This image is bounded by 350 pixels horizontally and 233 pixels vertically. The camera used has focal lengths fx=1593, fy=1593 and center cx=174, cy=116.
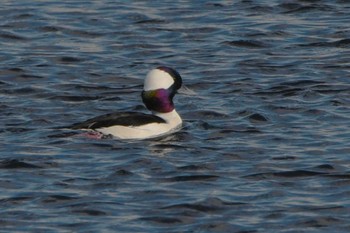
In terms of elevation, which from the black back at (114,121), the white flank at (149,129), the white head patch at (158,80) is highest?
the white head patch at (158,80)

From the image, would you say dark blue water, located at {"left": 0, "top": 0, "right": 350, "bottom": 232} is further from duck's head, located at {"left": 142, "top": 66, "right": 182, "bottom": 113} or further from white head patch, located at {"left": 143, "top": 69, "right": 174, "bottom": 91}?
white head patch, located at {"left": 143, "top": 69, "right": 174, "bottom": 91}

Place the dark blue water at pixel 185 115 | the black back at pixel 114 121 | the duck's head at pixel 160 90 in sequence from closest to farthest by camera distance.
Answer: the dark blue water at pixel 185 115
the black back at pixel 114 121
the duck's head at pixel 160 90

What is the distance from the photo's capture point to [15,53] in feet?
72.1

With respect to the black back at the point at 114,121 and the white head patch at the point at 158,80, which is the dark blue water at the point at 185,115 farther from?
the white head patch at the point at 158,80

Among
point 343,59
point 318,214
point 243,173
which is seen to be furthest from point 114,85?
point 318,214

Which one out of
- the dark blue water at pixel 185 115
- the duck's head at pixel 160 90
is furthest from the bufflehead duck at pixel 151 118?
the dark blue water at pixel 185 115

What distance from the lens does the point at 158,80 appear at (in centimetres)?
1816

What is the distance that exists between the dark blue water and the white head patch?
52 cm

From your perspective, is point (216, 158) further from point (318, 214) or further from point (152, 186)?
point (318, 214)

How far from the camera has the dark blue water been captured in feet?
46.6

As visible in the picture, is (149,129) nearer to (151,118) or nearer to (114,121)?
(151,118)

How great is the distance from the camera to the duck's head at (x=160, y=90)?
1814 centimetres

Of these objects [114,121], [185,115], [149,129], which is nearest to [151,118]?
[149,129]

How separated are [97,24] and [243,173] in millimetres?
8402
